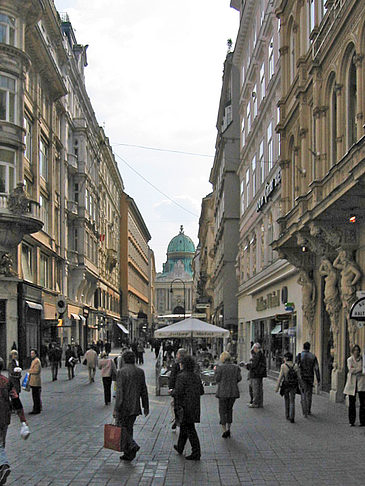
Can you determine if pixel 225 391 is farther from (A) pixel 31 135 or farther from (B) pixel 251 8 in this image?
(B) pixel 251 8

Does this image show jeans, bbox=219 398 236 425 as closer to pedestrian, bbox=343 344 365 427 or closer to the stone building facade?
pedestrian, bbox=343 344 365 427

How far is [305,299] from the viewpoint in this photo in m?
22.2

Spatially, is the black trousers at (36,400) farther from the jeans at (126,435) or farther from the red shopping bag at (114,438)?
the red shopping bag at (114,438)

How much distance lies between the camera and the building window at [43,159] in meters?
39.1

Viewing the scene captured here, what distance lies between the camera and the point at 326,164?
18281 mm

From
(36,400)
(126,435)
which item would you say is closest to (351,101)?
(126,435)

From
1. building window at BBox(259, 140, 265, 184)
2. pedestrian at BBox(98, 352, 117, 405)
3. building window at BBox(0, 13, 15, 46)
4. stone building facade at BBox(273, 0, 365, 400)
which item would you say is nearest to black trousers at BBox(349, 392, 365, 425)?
stone building facade at BBox(273, 0, 365, 400)

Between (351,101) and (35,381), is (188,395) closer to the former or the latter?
(35,381)

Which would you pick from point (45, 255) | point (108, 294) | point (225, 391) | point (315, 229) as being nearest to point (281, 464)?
point (225, 391)

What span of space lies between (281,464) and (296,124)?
1485cm

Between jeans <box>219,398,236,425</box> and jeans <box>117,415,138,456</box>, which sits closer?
jeans <box>117,415,138,456</box>

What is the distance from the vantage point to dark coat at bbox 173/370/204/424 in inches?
405

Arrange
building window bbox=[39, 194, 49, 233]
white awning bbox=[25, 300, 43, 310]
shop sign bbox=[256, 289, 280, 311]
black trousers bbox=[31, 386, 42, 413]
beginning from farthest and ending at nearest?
building window bbox=[39, 194, 49, 233], white awning bbox=[25, 300, 43, 310], shop sign bbox=[256, 289, 280, 311], black trousers bbox=[31, 386, 42, 413]

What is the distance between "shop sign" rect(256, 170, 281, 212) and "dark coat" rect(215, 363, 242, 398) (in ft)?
48.8
